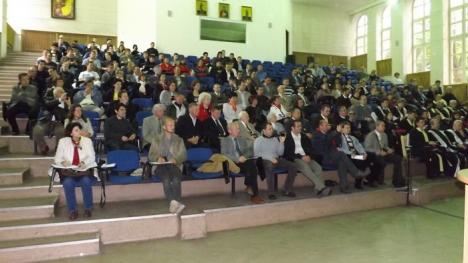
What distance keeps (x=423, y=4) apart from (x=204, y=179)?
13496 mm

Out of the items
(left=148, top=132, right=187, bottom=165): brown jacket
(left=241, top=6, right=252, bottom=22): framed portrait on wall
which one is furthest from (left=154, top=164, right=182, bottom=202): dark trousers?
(left=241, top=6, right=252, bottom=22): framed portrait on wall

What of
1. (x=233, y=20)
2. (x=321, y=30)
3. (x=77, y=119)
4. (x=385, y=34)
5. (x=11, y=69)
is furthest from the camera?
(x=321, y=30)

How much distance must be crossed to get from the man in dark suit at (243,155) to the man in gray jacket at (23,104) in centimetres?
Result: 288

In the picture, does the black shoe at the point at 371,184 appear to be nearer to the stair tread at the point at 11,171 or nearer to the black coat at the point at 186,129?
the black coat at the point at 186,129

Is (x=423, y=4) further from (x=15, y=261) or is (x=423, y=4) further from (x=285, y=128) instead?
(x=15, y=261)

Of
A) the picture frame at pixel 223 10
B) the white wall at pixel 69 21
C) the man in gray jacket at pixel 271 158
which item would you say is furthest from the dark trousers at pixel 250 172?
the white wall at pixel 69 21

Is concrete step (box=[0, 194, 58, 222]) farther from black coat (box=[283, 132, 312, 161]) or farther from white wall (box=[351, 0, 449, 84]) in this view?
white wall (box=[351, 0, 449, 84])

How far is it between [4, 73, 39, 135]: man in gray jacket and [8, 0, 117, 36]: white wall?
985 cm

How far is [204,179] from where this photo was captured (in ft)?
17.0

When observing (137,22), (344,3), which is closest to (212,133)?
(137,22)

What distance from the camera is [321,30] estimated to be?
1842 cm

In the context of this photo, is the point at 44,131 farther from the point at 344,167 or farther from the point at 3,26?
the point at 3,26

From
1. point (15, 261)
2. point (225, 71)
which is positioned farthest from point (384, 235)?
point (225, 71)

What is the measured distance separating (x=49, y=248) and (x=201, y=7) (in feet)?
35.3
